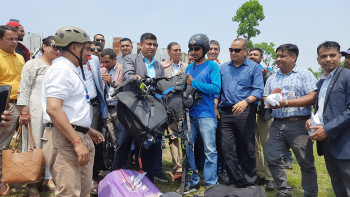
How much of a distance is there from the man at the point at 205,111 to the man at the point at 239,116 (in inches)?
12.4

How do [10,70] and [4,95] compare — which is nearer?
[4,95]

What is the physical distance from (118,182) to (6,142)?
209 cm

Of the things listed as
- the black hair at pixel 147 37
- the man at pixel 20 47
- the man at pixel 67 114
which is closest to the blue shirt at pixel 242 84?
the black hair at pixel 147 37

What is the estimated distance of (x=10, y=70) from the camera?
14.4 ft

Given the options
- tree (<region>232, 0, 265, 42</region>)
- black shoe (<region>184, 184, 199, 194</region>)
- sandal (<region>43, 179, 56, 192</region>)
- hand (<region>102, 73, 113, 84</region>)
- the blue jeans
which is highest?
tree (<region>232, 0, 265, 42</region>)

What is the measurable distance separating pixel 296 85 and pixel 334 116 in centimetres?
91

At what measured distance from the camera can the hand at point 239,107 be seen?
432cm

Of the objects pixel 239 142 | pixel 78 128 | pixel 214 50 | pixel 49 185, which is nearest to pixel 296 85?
pixel 239 142

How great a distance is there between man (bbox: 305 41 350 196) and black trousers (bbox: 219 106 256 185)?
1035 millimetres

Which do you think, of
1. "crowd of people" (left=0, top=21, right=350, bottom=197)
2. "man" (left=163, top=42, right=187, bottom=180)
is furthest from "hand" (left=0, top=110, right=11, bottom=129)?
"man" (left=163, top=42, right=187, bottom=180)

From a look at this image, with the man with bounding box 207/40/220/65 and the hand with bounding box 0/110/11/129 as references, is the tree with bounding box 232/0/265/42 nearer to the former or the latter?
the man with bounding box 207/40/220/65

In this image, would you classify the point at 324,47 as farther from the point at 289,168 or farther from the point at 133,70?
the point at 289,168

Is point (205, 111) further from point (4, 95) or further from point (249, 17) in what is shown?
point (249, 17)

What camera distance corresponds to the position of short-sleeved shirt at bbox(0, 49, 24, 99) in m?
4.29
